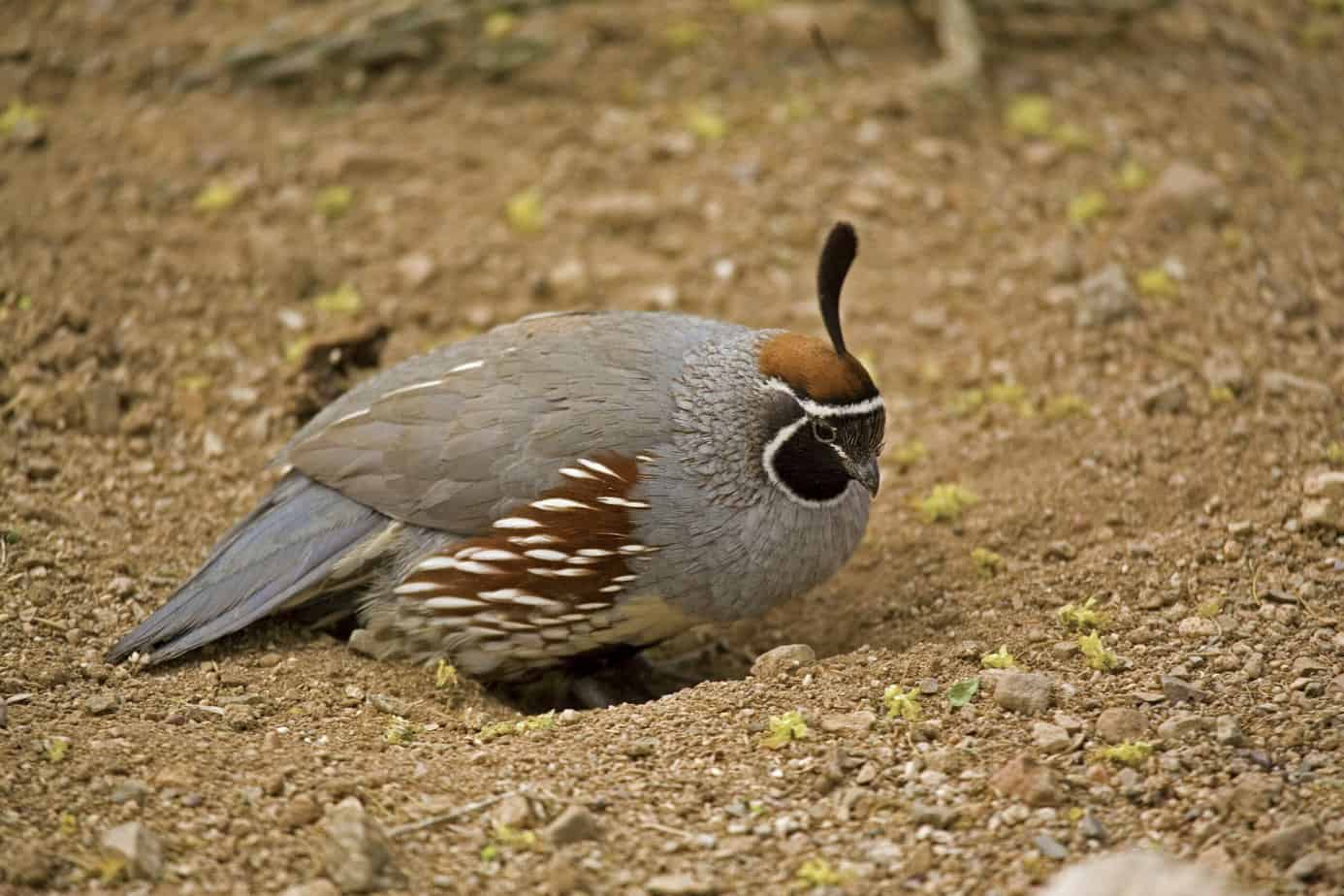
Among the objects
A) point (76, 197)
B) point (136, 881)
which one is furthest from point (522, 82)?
point (136, 881)

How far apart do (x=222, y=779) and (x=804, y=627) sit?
2.38m

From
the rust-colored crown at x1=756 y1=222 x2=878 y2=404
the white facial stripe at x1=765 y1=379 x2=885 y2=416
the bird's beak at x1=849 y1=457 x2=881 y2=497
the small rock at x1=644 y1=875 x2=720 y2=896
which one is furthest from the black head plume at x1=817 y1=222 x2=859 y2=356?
the small rock at x1=644 y1=875 x2=720 y2=896

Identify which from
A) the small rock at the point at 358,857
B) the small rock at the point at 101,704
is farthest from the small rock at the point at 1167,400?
the small rock at the point at 101,704

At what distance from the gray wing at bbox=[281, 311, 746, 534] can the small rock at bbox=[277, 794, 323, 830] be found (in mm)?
1337

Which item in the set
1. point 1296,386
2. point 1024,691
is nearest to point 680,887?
point 1024,691

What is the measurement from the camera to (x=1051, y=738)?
13.2 ft

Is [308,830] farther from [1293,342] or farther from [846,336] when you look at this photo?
[1293,342]

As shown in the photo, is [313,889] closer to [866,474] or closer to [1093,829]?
[1093,829]

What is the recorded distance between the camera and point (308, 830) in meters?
3.70

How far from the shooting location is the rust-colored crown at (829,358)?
4836mm

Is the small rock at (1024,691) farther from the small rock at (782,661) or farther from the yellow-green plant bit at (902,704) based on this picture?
the small rock at (782,661)

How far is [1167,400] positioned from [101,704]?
422cm

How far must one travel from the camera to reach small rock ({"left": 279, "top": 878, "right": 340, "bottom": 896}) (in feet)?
11.2

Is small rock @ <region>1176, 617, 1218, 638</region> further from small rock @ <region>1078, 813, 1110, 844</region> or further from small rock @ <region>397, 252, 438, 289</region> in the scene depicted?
small rock @ <region>397, 252, 438, 289</region>
